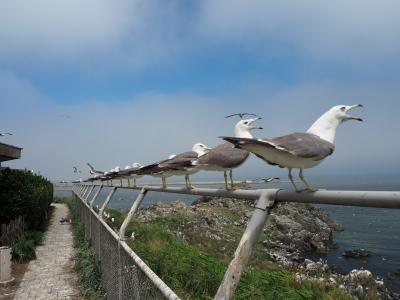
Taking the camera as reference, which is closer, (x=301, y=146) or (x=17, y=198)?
(x=301, y=146)

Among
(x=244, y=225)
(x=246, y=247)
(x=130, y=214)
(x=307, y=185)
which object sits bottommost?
(x=244, y=225)

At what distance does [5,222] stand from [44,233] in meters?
Answer: 2.89

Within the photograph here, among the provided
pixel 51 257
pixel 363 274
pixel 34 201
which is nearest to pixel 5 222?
pixel 34 201

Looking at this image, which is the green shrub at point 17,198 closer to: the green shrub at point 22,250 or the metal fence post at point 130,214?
the green shrub at point 22,250

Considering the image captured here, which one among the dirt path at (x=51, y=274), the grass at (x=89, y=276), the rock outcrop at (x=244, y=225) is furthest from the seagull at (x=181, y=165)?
the rock outcrop at (x=244, y=225)

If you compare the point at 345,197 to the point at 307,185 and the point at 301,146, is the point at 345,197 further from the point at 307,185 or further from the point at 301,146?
the point at 301,146

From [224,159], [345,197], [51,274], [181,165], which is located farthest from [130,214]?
[51,274]

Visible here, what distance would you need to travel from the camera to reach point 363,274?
11164 mm

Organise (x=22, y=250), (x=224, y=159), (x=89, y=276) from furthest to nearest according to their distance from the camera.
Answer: (x=22, y=250) < (x=89, y=276) < (x=224, y=159)

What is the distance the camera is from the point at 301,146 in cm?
254

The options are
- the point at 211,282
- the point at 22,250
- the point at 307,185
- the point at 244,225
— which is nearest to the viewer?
the point at 307,185

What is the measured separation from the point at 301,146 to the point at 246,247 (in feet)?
2.22

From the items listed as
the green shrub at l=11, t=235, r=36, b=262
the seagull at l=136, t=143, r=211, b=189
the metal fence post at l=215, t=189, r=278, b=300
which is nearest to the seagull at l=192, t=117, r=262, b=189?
the seagull at l=136, t=143, r=211, b=189

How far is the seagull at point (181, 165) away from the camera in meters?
5.43
